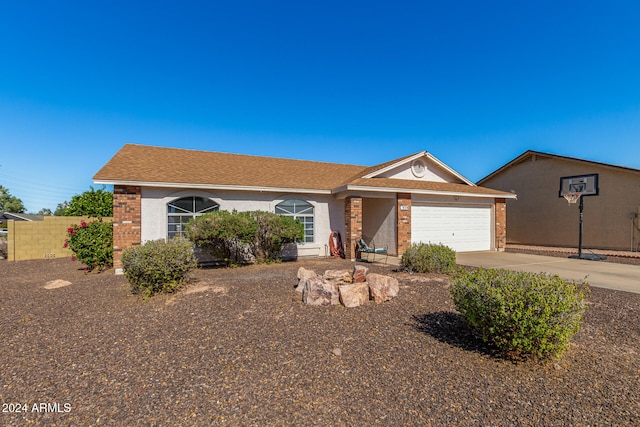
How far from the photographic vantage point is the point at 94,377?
10.3 ft

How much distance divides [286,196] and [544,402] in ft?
32.6

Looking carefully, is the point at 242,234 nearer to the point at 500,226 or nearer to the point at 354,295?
the point at 354,295

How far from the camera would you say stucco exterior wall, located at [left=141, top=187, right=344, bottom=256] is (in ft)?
32.3

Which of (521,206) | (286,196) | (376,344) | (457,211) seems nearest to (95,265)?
(286,196)

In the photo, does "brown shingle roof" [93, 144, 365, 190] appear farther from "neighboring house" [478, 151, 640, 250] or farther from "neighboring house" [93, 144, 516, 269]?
"neighboring house" [478, 151, 640, 250]

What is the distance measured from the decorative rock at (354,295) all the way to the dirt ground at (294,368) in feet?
0.49

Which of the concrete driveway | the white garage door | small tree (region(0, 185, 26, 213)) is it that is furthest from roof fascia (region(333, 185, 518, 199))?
small tree (region(0, 185, 26, 213))

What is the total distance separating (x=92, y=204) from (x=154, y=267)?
427 inches

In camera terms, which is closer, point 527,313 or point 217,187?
point 527,313

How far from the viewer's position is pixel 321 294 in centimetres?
536

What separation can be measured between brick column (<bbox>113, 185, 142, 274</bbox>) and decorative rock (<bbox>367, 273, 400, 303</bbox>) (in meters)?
7.61

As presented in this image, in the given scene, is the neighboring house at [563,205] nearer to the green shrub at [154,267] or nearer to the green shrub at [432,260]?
the green shrub at [432,260]

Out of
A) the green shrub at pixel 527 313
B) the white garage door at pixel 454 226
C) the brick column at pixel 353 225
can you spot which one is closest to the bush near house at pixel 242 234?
the brick column at pixel 353 225

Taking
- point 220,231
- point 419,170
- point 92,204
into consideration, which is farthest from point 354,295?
point 92,204
